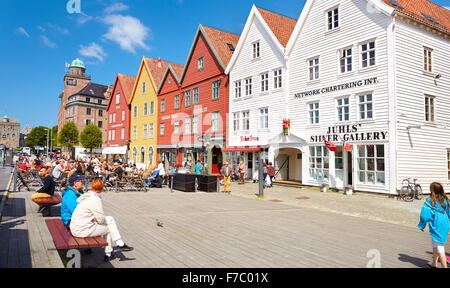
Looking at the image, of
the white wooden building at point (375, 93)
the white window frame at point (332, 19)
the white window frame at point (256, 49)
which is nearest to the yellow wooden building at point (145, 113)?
the white window frame at point (256, 49)

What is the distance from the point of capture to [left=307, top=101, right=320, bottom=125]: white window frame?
21.1 m

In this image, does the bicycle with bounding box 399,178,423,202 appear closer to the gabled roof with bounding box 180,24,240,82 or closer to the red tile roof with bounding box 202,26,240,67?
the gabled roof with bounding box 180,24,240,82

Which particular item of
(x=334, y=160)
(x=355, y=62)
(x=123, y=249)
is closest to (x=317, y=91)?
(x=355, y=62)

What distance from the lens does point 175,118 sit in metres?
37.3

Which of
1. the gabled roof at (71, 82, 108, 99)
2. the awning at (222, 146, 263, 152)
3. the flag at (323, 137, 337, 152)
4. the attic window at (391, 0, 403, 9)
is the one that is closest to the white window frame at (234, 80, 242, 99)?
the awning at (222, 146, 263, 152)

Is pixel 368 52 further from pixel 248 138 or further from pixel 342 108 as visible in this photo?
pixel 248 138

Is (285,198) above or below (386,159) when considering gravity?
below

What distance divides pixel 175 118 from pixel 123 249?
31.5 meters

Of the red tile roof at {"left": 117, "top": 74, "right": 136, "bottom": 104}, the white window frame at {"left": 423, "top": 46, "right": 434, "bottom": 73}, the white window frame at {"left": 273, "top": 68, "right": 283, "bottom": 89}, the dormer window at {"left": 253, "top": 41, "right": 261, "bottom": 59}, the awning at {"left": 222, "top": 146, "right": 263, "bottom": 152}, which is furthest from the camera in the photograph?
the red tile roof at {"left": 117, "top": 74, "right": 136, "bottom": 104}

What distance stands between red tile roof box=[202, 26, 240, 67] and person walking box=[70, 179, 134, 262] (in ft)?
84.9

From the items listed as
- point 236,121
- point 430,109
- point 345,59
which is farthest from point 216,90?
point 430,109

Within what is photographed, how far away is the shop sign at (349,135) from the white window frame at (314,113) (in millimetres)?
1047
